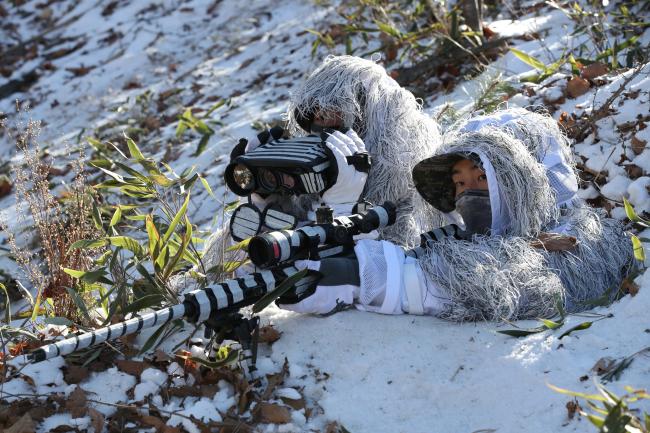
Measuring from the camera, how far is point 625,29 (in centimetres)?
509

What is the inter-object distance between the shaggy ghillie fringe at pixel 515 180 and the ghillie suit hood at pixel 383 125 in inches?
14.6

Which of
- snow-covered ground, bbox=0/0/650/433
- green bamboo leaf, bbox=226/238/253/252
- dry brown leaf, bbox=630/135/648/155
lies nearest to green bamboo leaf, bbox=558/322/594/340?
snow-covered ground, bbox=0/0/650/433

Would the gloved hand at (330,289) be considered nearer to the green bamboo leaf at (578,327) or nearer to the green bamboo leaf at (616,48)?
the green bamboo leaf at (578,327)

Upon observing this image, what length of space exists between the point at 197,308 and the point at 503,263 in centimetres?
115

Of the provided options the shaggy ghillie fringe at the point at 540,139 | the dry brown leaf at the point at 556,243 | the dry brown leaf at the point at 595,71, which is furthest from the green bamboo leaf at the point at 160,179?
the dry brown leaf at the point at 595,71

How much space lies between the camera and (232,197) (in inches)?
192

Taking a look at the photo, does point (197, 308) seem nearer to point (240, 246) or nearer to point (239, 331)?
point (239, 331)

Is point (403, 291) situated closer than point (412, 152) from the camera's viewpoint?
Yes

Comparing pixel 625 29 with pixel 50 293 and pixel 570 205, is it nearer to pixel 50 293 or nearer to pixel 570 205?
pixel 570 205

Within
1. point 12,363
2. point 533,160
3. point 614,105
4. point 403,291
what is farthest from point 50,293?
point 614,105

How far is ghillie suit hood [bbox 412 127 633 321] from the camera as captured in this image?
3105mm

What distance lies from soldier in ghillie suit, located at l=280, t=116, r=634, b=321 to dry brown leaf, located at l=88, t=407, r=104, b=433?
757mm

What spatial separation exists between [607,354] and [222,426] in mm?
1224

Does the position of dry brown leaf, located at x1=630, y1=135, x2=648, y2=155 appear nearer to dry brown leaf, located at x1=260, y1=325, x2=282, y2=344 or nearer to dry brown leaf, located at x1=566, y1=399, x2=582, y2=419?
dry brown leaf, located at x1=566, y1=399, x2=582, y2=419
